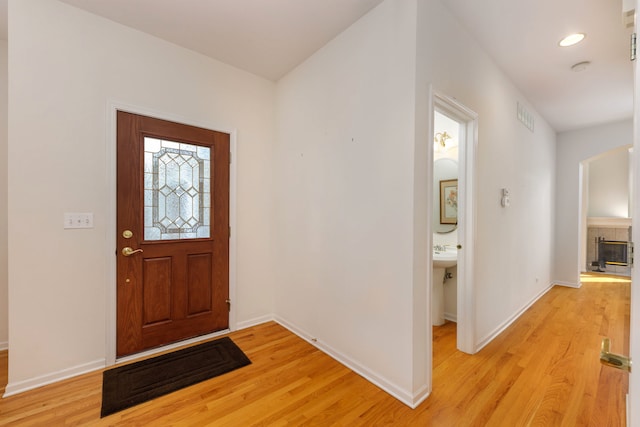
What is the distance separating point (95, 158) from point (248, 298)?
1929mm

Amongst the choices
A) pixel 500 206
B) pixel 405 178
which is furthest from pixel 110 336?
pixel 500 206

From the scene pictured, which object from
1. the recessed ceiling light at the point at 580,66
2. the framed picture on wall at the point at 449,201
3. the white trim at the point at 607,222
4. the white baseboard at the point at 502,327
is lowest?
the white baseboard at the point at 502,327

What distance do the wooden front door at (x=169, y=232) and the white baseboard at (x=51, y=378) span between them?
0.59 ft

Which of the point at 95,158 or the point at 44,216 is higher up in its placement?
the point at 95,158

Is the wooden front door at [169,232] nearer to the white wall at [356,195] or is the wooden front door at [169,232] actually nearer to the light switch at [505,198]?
the white wall at [356,195]

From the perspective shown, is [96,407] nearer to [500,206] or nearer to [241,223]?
[241,223]

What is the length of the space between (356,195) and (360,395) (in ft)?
4.77

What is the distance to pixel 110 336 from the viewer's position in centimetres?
227

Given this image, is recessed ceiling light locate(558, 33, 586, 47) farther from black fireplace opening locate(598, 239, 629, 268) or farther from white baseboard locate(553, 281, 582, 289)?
black fireplace opening locate(598, 239, 629, 268)

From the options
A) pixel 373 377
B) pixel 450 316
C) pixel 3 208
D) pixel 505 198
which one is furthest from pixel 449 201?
pixel 3 208

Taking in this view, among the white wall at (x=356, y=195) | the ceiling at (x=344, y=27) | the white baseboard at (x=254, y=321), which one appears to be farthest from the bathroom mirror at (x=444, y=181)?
the white baseboard at (x=254, y=321)

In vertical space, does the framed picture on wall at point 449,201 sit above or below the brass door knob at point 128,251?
above

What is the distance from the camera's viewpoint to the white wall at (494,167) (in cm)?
200

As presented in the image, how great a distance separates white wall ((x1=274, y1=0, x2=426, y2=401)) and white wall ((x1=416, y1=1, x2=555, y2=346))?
28 centimetres
